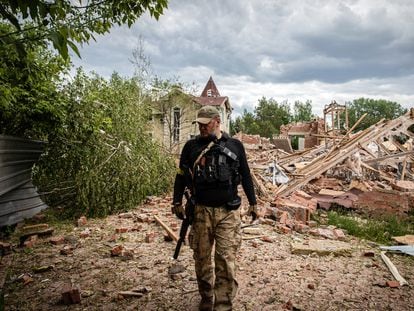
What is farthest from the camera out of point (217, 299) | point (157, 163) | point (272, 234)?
point (157, 163)

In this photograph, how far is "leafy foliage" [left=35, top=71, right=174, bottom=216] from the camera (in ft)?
20.6

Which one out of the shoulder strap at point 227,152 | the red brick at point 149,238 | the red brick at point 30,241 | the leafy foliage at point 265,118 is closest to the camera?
the shoulder strap at point 227,152

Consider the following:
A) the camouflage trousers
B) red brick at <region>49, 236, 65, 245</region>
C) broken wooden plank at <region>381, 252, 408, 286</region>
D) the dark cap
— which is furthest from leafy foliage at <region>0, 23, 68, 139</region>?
broken wooden plank at <region>381, 252, 408, 286</region>

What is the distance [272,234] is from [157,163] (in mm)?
3900

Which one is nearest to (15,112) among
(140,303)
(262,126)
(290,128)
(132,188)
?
(132,188)

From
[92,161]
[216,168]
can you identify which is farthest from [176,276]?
[92,161]

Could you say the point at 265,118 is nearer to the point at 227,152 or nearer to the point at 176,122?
the point at 176,122

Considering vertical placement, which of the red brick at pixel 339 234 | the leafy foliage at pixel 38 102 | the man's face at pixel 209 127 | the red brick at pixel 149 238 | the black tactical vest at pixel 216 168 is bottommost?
the red brick at pixel 339 234

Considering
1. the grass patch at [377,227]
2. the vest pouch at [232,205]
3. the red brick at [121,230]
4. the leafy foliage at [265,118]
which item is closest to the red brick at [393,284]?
the grass patch at [377,227]

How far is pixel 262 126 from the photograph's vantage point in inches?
1809

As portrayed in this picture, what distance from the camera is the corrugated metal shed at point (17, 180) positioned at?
15.4 feet

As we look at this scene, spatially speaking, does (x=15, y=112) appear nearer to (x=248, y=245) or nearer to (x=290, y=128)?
(x=248, y=245)

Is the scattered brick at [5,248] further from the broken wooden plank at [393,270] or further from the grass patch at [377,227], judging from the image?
the grass patch at [377,227]

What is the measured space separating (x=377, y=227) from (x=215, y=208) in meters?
4.29
